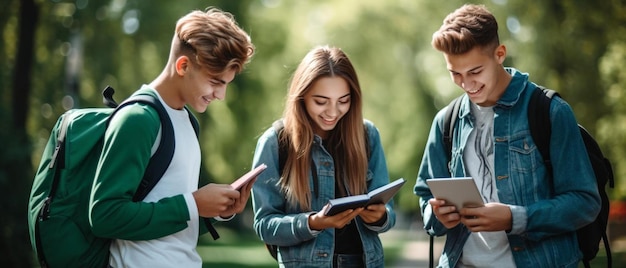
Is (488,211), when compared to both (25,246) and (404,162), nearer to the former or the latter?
(25,246)

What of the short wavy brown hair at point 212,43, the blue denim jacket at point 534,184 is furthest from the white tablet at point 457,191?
the short wavy brown hair at point 212,43

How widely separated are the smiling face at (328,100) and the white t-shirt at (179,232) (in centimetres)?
87

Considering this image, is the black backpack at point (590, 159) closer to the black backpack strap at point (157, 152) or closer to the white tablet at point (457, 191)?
the white tablet at point (457, 191)

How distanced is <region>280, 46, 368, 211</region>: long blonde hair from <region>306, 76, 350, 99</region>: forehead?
19 millimetres

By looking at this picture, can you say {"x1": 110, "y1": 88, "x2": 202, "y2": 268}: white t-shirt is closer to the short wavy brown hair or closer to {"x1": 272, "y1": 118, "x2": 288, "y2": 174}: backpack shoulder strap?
the short wavy brown hair

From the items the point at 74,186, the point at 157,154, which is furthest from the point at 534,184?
the point at 74,186

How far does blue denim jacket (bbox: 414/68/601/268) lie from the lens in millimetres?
3973

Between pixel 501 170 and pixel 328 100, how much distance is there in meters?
0.94

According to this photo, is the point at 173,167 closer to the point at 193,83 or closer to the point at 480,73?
the point at 193,83

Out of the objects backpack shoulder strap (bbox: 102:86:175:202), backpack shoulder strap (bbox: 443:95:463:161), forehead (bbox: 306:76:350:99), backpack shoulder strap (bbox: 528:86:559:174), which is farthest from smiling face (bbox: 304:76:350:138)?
backpack shoulder strap (bbox: 102:86:175:202)

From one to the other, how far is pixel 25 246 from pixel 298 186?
29.0ft

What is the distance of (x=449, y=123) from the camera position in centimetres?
444

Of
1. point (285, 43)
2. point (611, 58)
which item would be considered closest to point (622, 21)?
point (611, 58)

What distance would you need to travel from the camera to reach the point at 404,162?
24734mm
